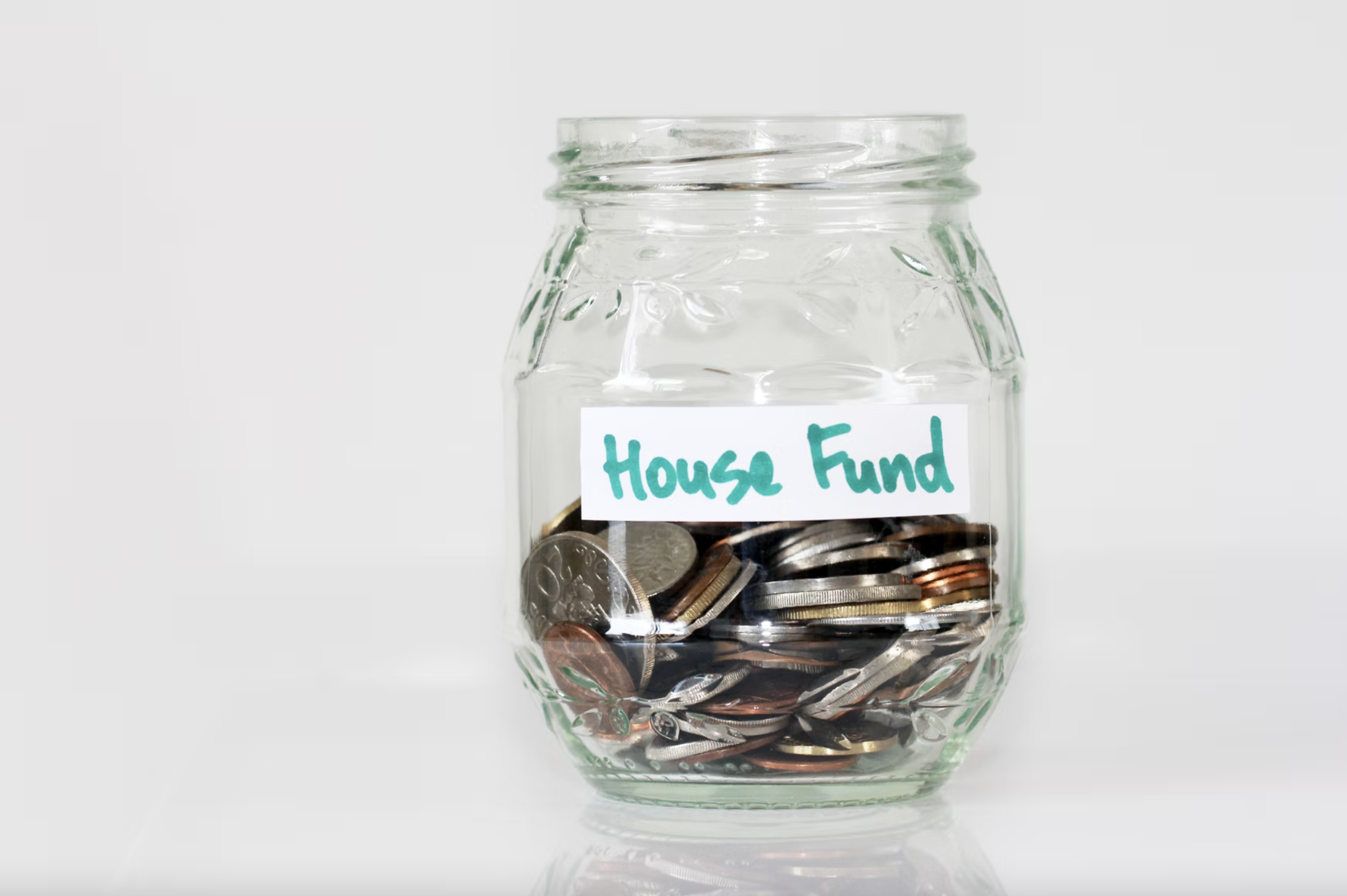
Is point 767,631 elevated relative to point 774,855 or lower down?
elevated

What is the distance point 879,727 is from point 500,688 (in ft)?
A: 2.19

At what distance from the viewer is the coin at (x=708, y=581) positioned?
1660 millimetres

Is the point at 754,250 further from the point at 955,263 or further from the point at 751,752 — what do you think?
the point at 751,752

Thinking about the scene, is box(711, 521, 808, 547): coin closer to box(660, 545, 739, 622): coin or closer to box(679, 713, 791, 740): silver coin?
box(660, 545, 739, 622): coin

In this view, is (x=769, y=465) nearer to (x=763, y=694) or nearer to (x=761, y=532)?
(x=761, y=532)

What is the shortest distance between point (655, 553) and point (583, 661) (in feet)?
0.37

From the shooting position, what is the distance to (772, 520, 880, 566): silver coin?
65.4 inches

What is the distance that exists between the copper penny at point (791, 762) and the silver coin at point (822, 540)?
15 cm

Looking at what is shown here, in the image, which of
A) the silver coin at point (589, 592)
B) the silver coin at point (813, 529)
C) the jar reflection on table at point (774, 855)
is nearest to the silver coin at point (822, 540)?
the silver coin at point (813, 529)

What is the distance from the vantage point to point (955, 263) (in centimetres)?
177

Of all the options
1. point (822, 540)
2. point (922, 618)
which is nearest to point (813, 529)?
point (822, 540)

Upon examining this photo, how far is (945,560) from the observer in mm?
1697

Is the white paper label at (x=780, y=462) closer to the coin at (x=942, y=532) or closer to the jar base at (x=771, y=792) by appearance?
the coin at (x=942, y=532)

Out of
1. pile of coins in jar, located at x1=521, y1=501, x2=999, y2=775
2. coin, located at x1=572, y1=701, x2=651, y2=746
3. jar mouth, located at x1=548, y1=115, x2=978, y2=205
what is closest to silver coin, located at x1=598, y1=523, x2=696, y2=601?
pile of coins in jar, located at x1=521, y1=501, x2=999, y2=775
